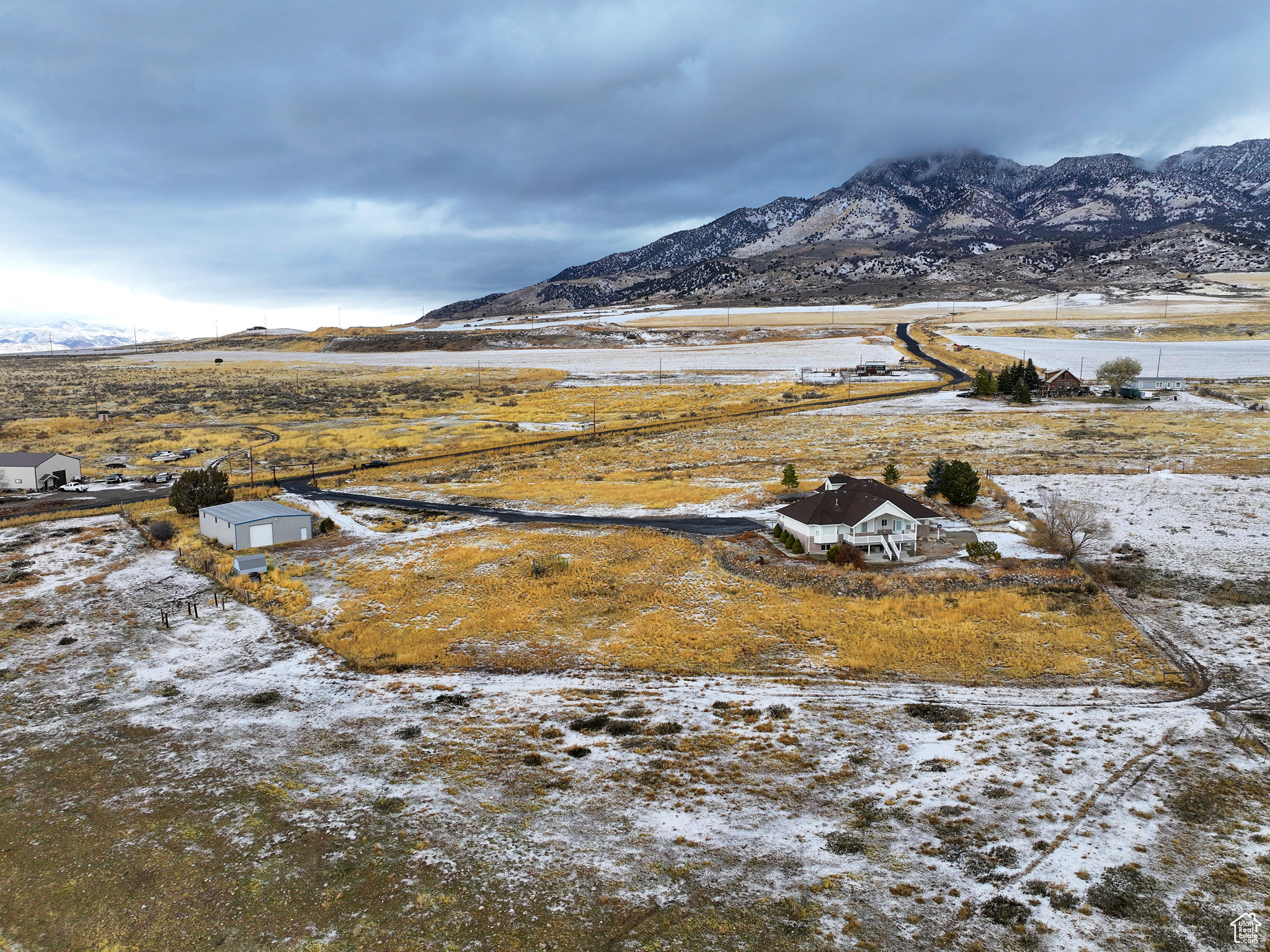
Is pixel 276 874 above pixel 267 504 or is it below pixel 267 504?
below

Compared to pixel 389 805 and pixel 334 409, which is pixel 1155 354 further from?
pixel 389 805

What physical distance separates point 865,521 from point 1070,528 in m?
11.7

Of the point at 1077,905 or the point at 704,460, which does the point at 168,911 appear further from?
the point at 704,460

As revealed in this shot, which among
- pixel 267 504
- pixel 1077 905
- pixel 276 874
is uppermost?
pixel 267 504

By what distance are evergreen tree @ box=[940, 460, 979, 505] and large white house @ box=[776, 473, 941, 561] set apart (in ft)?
24.1

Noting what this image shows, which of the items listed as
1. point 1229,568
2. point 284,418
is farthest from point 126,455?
point 1229,568

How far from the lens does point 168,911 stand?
16.1m

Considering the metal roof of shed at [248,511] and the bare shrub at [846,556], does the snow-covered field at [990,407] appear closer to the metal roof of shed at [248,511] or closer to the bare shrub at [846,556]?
the bare shrub at [846,556]

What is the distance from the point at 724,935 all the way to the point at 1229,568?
123 feet

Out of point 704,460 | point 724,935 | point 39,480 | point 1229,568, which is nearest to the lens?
point 724,935

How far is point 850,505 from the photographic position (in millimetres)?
43562

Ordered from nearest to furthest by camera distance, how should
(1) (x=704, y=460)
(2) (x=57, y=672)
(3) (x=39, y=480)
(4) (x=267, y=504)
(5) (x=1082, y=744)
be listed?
(5) (x=1082, y=744) < (2) (x=57, y=672) < (4) (x=267, y=504) < (3) (x=39, y=480) < (1) (x=704, y=460)

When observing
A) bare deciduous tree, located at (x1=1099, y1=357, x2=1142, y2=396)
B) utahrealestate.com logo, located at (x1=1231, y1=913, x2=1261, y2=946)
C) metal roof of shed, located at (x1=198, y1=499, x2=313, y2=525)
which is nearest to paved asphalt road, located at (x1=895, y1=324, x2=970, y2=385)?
bare deciduous tree, located at (x1=1099, y1=357, x2=1142, y2=396)

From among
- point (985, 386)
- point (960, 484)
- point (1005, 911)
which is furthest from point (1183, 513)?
point (985, 386)
